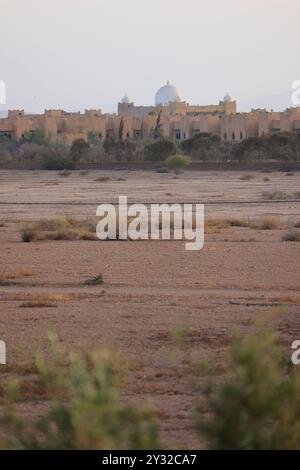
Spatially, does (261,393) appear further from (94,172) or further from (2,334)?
(94,172)

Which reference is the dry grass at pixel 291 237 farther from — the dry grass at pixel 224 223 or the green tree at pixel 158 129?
the green tree at pixel 158 129

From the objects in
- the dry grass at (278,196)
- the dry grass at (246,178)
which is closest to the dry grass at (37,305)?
the dry grass at (278,196)

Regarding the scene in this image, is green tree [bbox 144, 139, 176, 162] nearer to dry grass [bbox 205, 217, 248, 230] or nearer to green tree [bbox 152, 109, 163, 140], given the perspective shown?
green tree [bbox 152, 109, 163, 140]

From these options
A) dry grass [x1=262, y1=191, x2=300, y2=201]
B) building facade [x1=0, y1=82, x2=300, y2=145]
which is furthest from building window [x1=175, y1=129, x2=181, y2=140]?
dry grass [x1=262, y1=191, x2=300, y2=201]

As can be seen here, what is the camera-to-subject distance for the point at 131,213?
38406 mm

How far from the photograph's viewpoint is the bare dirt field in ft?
41.8

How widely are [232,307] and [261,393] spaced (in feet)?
35.9

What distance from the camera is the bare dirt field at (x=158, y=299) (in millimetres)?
12734

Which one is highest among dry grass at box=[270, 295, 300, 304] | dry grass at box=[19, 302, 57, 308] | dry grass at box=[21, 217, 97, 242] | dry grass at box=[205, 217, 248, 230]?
dry grass at box=[19, 302, 57, 308]

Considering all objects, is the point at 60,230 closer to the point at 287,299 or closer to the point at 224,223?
the point at 224,223

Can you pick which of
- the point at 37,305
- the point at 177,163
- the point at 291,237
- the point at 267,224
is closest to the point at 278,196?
the point at 267,224

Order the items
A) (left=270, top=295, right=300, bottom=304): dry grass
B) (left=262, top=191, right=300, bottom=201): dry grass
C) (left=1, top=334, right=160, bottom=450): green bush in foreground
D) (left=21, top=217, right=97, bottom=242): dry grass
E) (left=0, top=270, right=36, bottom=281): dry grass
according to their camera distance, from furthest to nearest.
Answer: (left=262, top=191, right=300, bottom=201): dry grass
(left=21, top=217, right=97, bottom=242): dry grass
(left=0, top=270, right=36, bottom=281): dry grass
(left=270, top=295, right=300, bottom=304): dry grass
(left=1, top=334, right=160, bottom=450): green bush in foreground

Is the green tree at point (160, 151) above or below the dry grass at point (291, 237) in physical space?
below
